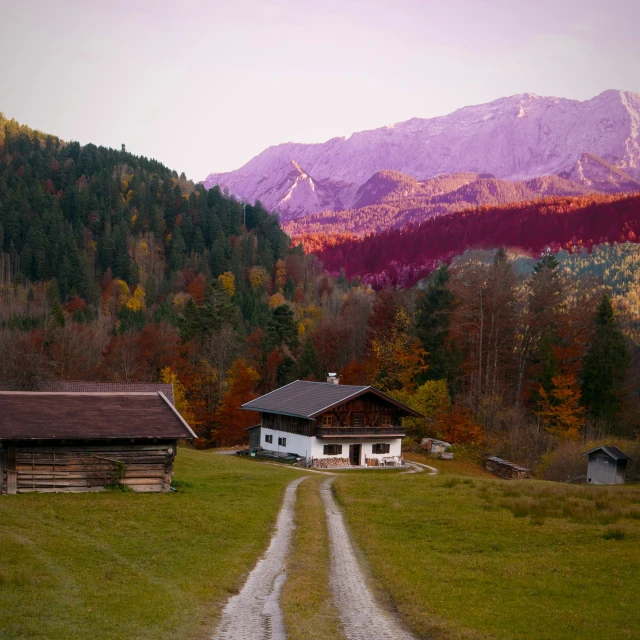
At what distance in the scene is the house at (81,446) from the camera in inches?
1293

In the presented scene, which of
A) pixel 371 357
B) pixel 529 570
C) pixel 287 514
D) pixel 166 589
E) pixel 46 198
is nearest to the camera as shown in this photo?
pixel 166 589

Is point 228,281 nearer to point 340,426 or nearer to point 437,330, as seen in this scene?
point 437,330

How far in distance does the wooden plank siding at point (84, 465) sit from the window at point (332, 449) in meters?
26.7

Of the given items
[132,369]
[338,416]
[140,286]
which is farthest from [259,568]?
[140,286]

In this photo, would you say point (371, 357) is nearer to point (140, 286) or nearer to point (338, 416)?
point (338, 416)

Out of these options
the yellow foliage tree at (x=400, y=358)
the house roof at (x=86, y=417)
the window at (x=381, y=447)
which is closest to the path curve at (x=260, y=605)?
the house roof at (x=86, y=417)

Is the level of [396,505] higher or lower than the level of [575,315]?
lower

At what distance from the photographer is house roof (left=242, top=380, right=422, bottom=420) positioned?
60.2 m

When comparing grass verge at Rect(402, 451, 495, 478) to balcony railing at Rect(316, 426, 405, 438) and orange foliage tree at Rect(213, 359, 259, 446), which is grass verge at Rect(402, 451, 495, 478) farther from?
orange foliage tree at Rect(213, 359, 259, 446)

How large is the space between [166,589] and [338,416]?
43413 mm

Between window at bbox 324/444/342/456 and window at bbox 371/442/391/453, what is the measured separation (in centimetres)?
328

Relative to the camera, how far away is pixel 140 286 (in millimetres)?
166250

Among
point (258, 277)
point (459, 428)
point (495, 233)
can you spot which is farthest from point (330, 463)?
point (495, 233)

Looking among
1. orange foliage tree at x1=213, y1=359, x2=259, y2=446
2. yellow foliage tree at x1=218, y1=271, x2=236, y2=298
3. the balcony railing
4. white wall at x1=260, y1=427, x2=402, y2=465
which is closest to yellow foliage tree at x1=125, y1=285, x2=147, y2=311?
yellow foliage tree at x1=218, y1=271, x2=236, y2=298
